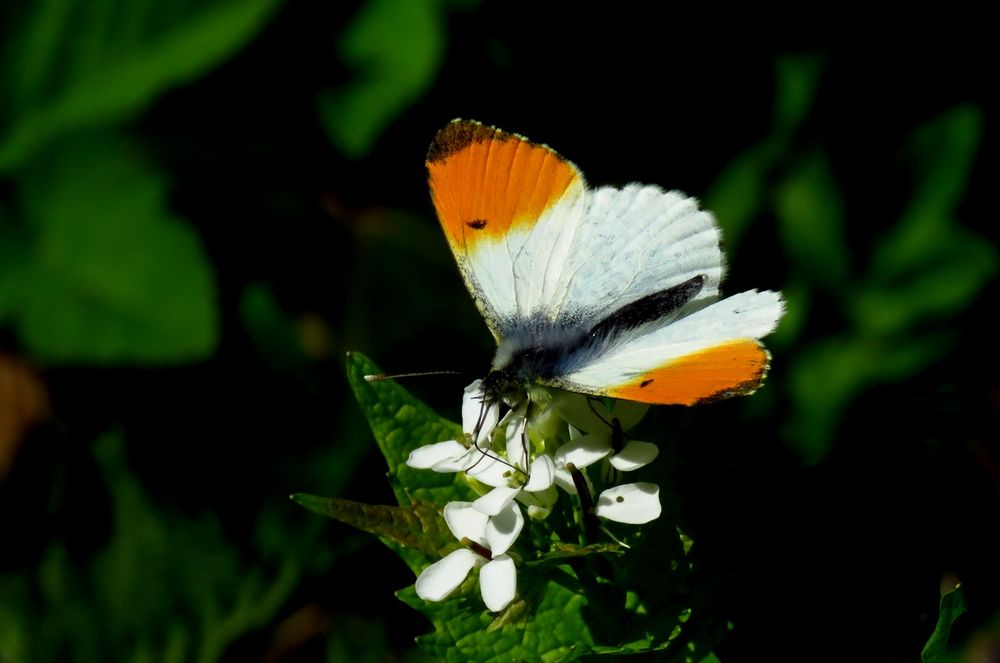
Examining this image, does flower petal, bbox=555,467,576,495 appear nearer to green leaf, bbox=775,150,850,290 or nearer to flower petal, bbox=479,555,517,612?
flower petal, bbox=479,555,517,612

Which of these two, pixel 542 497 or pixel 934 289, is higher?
pixel 542 497

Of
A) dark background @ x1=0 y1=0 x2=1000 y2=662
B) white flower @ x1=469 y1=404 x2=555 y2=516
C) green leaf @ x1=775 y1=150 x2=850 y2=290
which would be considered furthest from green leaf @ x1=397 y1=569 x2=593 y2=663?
green leaf @ x1=775 y1=150 x2=850 y2=290

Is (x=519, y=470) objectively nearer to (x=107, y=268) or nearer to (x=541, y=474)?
(x=541, y=474)

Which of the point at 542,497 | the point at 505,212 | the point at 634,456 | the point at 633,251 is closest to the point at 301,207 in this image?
the point at 505,212

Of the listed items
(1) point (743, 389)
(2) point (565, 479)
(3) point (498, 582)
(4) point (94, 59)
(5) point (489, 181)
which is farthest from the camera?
(4) point (94, 59)

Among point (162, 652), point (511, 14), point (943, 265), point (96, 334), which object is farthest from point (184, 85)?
point (943, 265)

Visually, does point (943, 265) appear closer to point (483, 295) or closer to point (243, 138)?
point (483, 295)
